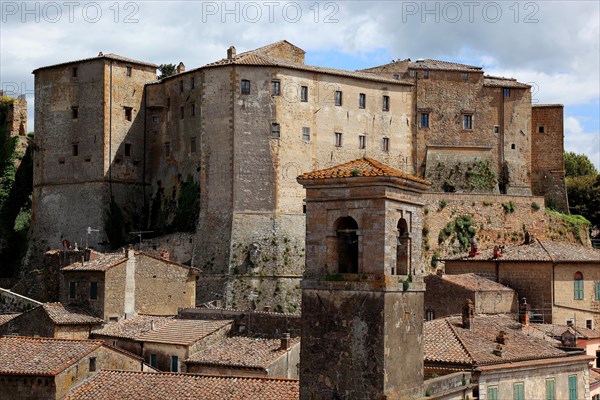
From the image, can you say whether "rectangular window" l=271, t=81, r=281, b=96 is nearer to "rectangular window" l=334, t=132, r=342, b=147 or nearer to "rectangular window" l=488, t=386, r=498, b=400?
"rectangular window" l=334, t=132, r=342, b=147

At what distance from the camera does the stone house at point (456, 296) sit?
44500 mm

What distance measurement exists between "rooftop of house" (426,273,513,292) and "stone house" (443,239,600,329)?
1.12m

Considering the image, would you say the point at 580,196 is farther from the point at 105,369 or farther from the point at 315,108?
the point at 105,369

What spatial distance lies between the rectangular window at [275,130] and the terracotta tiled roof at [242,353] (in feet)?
71.8

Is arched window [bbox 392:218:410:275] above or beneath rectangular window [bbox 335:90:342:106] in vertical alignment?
beneath

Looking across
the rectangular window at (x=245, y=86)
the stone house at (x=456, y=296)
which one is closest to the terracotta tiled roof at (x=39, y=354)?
the stone house at (x=456, y=296)

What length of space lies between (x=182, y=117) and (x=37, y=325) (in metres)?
22.4

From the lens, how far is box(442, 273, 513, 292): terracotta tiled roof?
45.1 meters

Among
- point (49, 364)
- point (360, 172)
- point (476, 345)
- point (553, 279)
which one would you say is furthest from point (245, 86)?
point (360, 172)

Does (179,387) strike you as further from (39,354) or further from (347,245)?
(347,245)

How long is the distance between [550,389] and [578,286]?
16477mm

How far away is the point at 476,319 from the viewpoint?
120 feet

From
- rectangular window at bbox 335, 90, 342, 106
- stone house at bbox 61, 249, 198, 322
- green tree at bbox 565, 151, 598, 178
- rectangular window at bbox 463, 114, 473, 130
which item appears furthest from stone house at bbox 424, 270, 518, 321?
green tree at bbox 565, 151, 598, 178

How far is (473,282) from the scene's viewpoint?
46219mm
